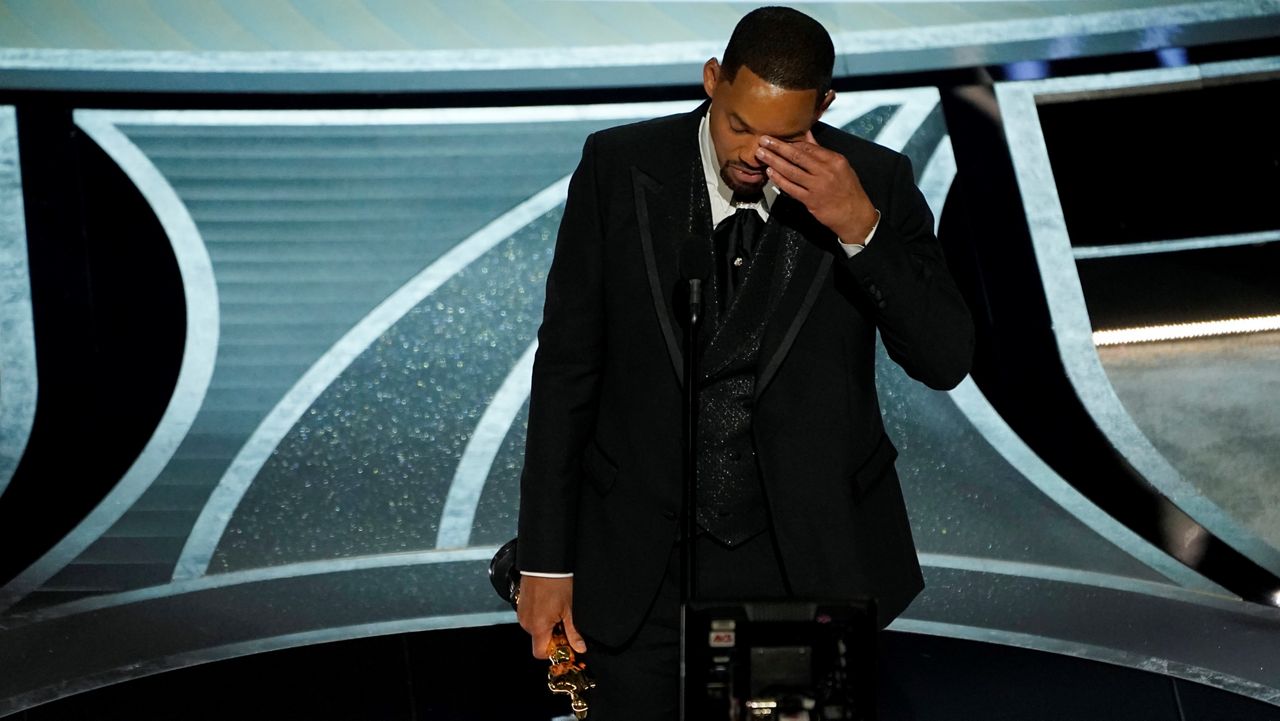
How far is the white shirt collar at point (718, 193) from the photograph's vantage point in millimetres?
1715

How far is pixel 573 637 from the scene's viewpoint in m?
1.77

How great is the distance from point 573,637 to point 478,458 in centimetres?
180

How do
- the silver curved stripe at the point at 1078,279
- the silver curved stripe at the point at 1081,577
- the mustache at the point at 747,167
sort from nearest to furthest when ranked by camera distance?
1. the mustache at the point at 747,167
2. the silver curved stripe at the point at 1081,577
3. the silver curved stripe at the point at 1078,279

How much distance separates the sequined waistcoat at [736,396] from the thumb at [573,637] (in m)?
0.24

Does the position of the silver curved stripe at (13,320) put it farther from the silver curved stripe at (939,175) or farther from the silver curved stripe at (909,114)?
the silver curved stripe at (939,175)

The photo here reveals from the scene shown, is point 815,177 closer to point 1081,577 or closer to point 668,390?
point 668,390

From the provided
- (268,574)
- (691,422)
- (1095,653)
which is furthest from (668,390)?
(268,574)

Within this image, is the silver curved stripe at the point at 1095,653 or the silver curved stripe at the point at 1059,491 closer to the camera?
the silver curved stripe at the point at 1095,653

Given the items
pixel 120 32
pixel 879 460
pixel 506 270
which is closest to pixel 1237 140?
pixel 506 270

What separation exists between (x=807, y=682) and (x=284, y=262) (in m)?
2.67

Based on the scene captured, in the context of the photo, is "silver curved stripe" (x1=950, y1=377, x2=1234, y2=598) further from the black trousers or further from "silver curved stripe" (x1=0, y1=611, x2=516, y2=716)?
the black trousers

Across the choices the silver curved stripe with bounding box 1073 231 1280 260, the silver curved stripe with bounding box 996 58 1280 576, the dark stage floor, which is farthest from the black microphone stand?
the silver curved stripe with bounding box 1073 231 1280 260

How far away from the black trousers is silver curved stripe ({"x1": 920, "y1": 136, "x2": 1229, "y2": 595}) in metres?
2.02

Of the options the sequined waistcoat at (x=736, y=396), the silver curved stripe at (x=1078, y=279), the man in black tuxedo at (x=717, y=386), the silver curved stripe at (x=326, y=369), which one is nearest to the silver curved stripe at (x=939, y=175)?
the silver curved stripe at (x=1078, y=279)
